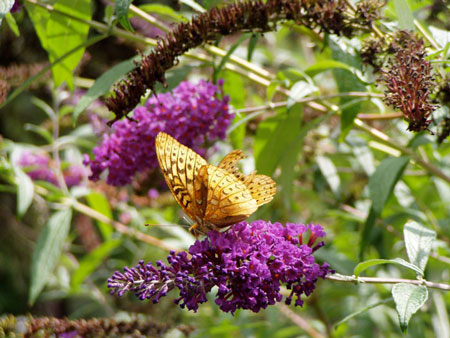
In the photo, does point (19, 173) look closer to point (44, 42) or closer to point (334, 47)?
point (44, 42)

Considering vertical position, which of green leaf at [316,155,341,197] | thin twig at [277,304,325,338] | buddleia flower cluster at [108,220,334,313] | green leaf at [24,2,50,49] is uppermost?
green leaf at [24,2,50,49]

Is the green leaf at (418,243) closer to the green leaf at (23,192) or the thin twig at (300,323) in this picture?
the thin twig at (300,323)

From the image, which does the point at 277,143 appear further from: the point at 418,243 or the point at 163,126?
the point at 418,243

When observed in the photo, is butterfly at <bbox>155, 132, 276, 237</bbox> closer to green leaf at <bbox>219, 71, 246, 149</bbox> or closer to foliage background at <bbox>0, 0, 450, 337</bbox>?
foliage background at <bbox>0, 0, 450, 337</bbox>

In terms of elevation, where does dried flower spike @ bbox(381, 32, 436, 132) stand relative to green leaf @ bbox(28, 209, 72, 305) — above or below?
above

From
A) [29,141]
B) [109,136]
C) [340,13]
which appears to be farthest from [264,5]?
[29,141]

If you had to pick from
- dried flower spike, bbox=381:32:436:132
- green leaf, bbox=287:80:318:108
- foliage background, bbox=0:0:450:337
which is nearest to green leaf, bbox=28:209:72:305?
foliage background, bbox=0:0:450:337

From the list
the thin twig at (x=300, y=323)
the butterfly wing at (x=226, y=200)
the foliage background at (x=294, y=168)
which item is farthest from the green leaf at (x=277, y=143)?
the thin twig at (x=300, y=323)
